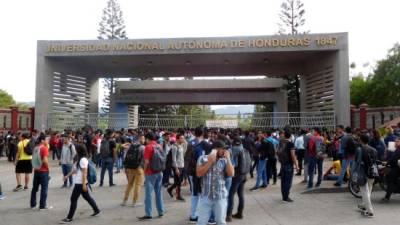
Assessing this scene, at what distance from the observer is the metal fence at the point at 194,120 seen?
2605 cm

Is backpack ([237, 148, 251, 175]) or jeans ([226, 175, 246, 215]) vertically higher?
backpack ([237, 148, 251, 175])

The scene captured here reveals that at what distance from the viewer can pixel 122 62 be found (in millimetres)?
31031

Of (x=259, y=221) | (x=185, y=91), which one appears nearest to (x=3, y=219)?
(x=259, y=221)

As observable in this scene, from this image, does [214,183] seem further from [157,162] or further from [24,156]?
[24,156]

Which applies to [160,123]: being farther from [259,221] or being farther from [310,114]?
[259,221]

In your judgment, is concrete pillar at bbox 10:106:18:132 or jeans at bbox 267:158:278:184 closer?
jeans at bbox 267:158:278:184

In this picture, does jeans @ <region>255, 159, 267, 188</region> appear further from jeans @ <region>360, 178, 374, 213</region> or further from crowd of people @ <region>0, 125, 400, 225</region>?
jeans @ <region>360, 178, 374, 213</region>

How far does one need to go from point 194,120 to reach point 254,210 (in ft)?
57.5

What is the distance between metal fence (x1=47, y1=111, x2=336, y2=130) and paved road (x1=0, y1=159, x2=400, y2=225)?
1317 cm

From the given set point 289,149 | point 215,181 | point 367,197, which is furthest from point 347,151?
point 215,181

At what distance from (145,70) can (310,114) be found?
1257 cm

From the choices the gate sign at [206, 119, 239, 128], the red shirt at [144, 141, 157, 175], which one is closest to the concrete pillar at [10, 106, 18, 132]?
the gate sign at [206, 119, 239, 128]

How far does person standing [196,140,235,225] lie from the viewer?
6.48m

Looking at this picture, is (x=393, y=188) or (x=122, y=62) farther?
(x=122, y=62)
